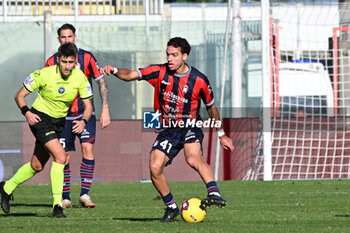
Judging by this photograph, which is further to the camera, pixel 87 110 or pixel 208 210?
pixel 208 210

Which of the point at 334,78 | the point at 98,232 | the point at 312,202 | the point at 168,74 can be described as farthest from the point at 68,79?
the point at 334,78

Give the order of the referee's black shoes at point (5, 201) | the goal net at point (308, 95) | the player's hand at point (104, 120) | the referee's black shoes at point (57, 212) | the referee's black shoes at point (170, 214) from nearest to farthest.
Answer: the referee's black shoes at point (170, 214) < the referee's black shoes at point (57, 212) < the referee's black shoes at point (5, 201) < the player's hand at point (104, 120) < the goal net at point (308, 95)

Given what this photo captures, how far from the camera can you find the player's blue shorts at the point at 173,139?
7.83 metres

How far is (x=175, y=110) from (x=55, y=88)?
127cm

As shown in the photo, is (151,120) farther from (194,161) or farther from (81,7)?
(194,161)

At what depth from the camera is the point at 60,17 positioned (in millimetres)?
15383

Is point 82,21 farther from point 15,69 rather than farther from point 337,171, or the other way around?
point 337,171

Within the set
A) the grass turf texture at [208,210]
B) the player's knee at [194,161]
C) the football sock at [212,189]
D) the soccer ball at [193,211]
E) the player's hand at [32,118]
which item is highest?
the player's hand at [32,118]

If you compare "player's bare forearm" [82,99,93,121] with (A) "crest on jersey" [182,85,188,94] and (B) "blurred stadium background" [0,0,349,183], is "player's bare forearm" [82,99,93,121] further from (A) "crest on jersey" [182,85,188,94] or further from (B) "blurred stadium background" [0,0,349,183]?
(B) "blurred stadium background" [0,0,349,183]

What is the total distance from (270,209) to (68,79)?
260 cm

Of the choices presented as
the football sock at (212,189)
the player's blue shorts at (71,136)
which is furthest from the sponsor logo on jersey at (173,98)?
the player's blue shorts at (71,136)

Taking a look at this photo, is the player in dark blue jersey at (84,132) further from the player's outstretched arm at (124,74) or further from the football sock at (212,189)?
the football sock at (212,189)

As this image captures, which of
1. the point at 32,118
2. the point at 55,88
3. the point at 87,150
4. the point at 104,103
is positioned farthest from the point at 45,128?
the point at 87,150

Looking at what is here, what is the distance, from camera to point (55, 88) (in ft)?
27.1
